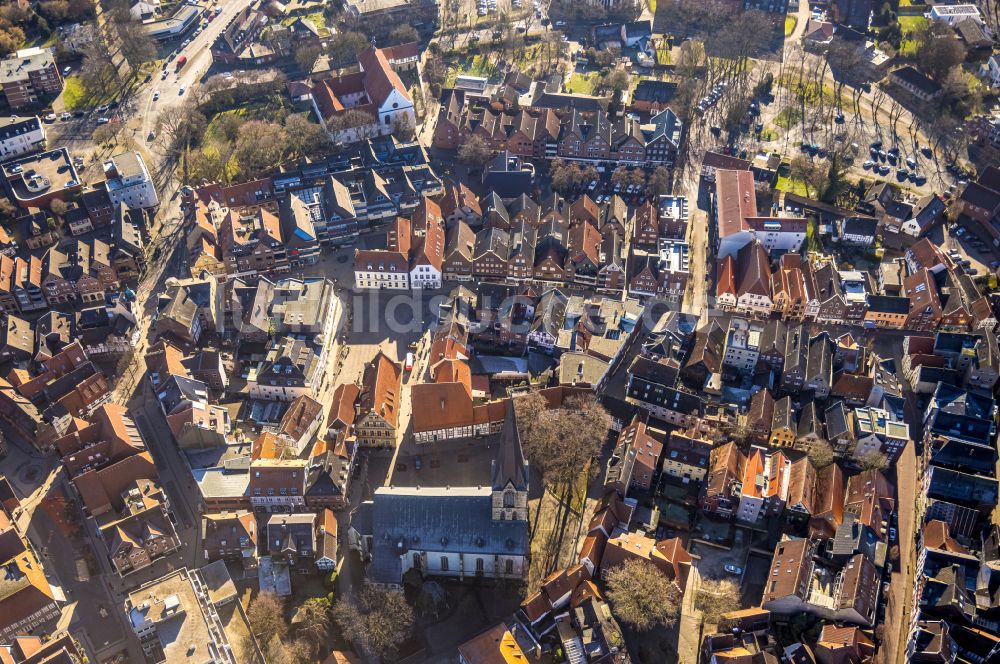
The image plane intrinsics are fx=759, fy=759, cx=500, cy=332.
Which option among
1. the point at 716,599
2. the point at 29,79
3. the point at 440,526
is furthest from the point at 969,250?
the point at 29,79

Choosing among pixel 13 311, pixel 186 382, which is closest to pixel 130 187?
pixel 13 311

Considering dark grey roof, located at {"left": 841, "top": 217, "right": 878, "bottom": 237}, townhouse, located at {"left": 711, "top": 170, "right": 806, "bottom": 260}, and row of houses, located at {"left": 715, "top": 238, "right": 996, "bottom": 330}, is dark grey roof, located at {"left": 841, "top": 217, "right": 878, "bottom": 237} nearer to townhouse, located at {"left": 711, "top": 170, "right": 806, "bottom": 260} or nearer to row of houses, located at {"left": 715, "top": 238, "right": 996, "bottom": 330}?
row of houses, located at {"left": 715, "top": 238, "right": 996, "bottom": 330}

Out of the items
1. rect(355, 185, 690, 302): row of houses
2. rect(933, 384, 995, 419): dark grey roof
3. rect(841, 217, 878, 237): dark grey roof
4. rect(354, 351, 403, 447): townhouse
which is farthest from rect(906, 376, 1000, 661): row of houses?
rect(354, 351, 403, 447): townhouse

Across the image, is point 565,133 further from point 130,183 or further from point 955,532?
point 955,532

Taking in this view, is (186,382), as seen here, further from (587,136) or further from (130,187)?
(587,136)

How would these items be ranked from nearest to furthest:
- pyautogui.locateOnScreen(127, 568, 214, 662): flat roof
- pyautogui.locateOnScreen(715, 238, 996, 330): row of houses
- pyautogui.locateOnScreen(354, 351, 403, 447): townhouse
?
pyautogui.locateOnScreen(127, 568, 214, 662): flat roof, pyautogui.locateOnScreen(354, 351, 403, 447): townhouse, pyautogui.locateOnScreen(715, 238, 996, 330): row of houses
